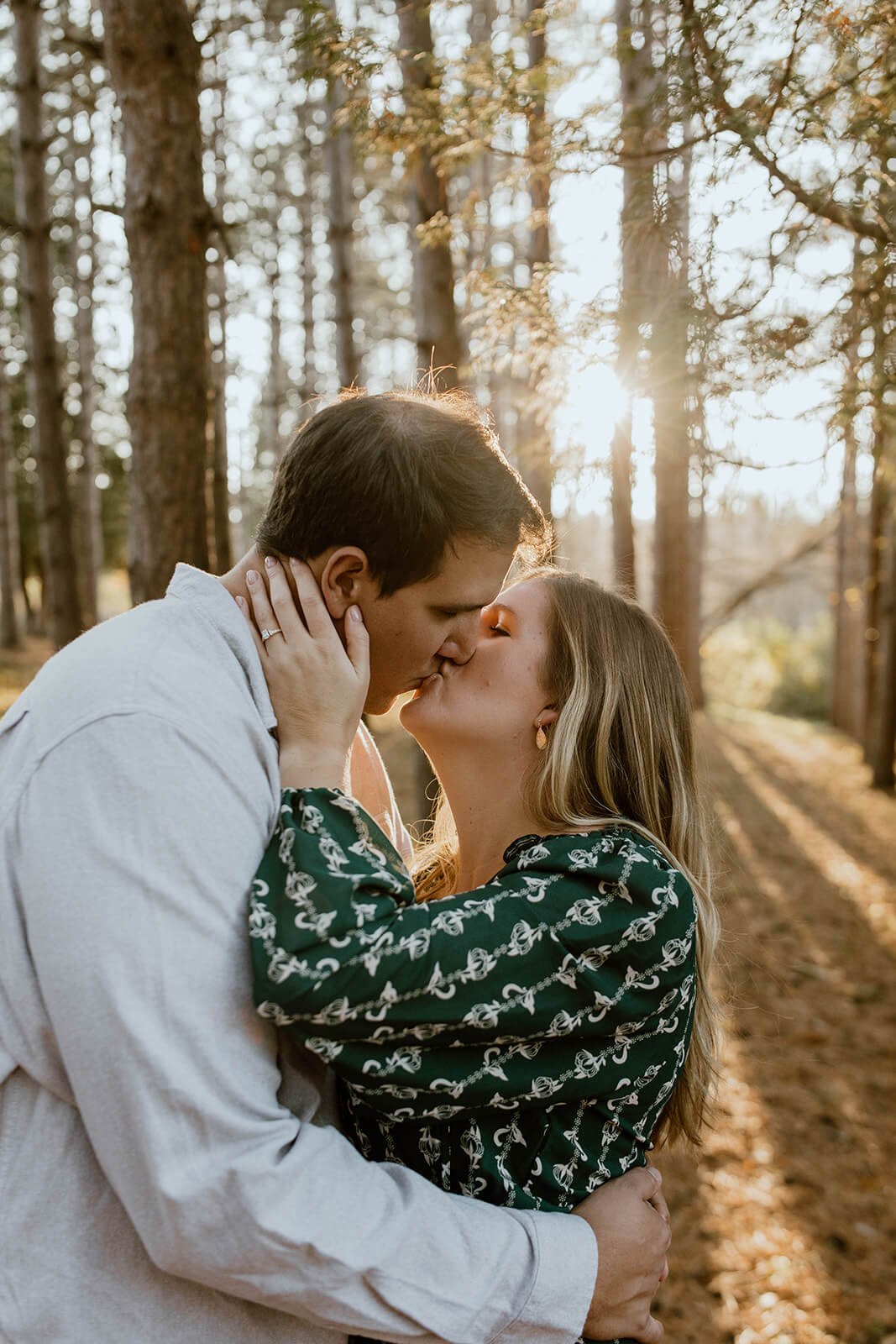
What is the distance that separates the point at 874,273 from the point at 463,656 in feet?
6.64

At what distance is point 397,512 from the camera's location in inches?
77.4

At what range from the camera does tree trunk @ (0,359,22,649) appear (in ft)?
60.3

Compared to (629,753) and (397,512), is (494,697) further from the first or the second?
(397,512)

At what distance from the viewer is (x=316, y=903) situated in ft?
5.19

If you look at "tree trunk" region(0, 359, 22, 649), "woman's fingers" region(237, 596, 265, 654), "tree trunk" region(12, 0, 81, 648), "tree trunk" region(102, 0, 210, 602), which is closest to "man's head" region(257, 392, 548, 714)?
"woman's fingers" region(237, 596, 265, 654)

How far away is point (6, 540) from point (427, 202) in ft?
51.4

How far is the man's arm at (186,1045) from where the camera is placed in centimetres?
144

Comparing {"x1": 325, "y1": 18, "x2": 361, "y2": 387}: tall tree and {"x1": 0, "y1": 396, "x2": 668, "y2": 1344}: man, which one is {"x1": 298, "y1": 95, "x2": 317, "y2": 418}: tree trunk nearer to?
{"x1": 325, "y1": 18, "x2": 361, "y2": 387}: tall tree

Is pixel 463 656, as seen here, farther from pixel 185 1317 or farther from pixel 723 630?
pixel 723 630

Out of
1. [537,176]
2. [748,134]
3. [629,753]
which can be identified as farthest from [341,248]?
[629,753]

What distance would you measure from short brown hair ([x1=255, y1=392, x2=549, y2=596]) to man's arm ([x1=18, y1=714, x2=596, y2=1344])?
552mm

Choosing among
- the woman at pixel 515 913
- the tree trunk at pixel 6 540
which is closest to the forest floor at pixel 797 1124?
the woman at pixel 515 913

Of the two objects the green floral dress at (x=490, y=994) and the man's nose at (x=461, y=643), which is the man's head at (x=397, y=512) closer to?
the man's nose at (x=461, y=643)

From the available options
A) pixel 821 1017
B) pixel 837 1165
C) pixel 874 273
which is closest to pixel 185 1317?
pixel 874 273
